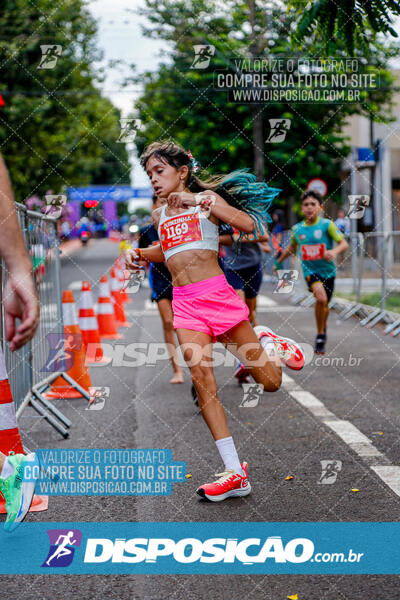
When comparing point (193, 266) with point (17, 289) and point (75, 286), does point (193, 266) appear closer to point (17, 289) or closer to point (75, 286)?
point (17, 289)

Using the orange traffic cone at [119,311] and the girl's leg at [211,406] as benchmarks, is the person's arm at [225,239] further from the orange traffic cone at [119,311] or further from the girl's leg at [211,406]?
the orange traffic cone at [119,311]

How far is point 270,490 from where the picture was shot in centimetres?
464

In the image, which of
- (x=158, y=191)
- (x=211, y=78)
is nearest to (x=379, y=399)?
(x=158, y=191)

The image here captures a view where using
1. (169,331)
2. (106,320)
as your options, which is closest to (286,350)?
(169,331)

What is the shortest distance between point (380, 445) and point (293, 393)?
216cm

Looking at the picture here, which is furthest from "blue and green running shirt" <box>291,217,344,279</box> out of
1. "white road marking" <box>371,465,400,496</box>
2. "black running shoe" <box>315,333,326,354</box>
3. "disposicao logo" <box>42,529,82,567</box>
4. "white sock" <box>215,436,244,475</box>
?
"disposicao logo" <box>42,529,82,567</box>

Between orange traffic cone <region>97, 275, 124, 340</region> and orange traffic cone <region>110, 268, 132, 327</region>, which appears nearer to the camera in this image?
orange traffic cone <region>97, 275, 124, 340</region>

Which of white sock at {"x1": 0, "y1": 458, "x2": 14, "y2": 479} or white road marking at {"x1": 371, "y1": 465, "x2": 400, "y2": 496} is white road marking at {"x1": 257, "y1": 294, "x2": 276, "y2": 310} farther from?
white sock at {"x1": 0, "y1": 458, "x2": 14, "y2": 479}

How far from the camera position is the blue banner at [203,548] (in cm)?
352

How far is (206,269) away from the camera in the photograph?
480 centimetres

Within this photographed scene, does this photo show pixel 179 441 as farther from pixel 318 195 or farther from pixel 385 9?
pixel 318 195

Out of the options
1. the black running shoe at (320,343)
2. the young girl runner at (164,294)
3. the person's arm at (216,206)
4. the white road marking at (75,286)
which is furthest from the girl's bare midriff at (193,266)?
the white road marking at (75,286)

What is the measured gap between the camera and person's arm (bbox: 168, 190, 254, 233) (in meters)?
4.49

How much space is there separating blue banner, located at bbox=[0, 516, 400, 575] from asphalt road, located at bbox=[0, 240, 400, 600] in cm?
10
